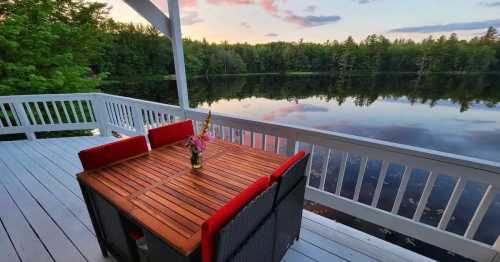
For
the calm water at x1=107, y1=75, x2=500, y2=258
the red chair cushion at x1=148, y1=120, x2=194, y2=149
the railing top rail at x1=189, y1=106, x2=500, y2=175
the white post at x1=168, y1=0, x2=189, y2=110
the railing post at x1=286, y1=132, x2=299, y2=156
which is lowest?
the calm water at x1=107, y1=75, x2=500, y2=258

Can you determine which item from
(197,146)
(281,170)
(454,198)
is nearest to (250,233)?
(281,170)

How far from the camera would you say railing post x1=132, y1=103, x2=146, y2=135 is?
3793 mm

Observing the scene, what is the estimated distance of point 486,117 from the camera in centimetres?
675

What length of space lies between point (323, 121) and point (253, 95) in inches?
200

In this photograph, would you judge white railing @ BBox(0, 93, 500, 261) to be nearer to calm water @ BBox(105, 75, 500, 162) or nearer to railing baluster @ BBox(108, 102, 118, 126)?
calm water @ BBox(105, 75, 500, 162)

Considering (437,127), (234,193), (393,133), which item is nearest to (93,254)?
(234,193)

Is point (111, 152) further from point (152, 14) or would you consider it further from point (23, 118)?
point (23, 118)

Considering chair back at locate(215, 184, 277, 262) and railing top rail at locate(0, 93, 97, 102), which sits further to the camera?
railing top rail at locate(0, 93, 97, 102)

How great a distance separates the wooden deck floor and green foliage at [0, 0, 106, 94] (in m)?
4.15

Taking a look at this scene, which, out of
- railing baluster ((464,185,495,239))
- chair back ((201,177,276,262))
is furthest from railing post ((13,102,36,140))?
railing baluster ((464,185,495,239))

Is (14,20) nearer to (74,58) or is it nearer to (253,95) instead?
(74,58)

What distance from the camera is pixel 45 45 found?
586 cm

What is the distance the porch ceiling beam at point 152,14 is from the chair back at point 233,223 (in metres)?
2.75

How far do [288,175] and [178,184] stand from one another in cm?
75
